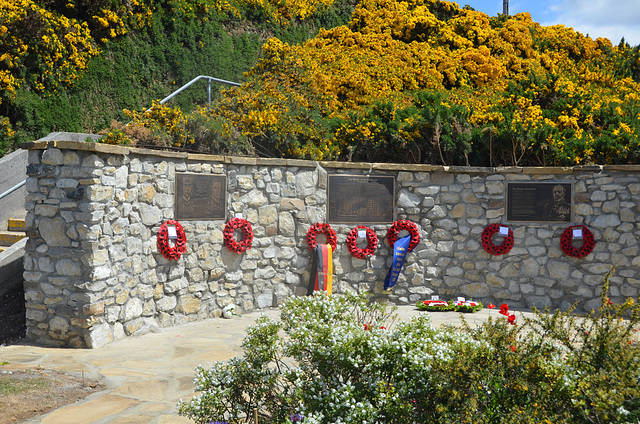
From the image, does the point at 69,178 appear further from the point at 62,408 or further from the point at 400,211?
the point at 400,211

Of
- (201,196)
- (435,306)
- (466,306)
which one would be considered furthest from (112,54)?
(466,306)

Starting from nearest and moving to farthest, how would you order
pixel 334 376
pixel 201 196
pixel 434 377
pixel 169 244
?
pixel 434 377
pixel 334 376
pixel 169 244
pixel 201 196

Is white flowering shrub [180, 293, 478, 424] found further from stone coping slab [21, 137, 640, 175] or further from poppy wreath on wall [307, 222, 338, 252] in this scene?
poppy wreath on wall [307, 222, 338, 252]

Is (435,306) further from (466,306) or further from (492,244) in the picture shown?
(492,244)

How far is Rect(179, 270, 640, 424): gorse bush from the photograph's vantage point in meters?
2.55

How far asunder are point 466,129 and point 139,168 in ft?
16.4

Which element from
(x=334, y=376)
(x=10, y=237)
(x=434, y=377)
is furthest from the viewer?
(x=10, y=237)

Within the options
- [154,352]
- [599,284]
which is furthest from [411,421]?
[599,284]

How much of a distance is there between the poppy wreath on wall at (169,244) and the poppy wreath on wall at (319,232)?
5.81 ft

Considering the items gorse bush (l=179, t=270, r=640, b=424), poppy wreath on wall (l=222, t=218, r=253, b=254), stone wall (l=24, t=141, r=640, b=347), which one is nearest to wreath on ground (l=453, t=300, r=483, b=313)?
stone wall (l=24, t=141, r=640, b=347)

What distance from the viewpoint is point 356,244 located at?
301 inches

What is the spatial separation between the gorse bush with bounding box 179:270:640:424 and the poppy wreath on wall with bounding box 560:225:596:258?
15.9ft

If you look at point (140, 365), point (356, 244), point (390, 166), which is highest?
point (390, 166)

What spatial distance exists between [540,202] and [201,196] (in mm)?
4671
